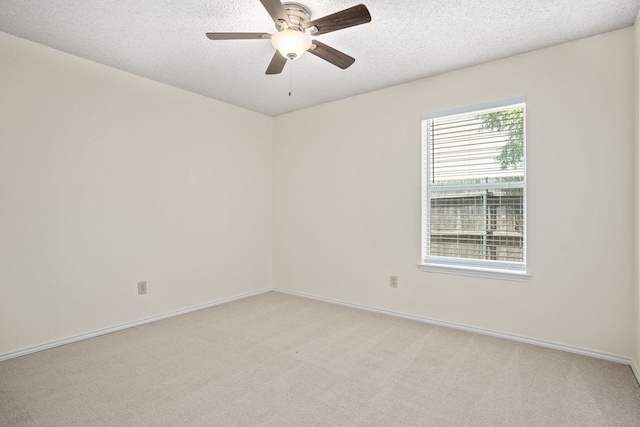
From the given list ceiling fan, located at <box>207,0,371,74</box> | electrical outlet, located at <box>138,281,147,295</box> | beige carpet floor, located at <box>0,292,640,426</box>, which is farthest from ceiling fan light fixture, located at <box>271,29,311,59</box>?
electrical outlet, located at <box>138,281,147,295</box>

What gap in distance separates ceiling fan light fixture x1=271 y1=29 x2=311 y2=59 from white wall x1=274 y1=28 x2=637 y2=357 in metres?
1.65

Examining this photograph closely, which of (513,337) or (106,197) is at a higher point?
(106,197)

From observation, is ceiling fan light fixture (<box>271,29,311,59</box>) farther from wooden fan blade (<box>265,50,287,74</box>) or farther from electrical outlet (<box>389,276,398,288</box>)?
electrical outlet (<box>389,276,398,288</box>)

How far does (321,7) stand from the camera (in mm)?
2166

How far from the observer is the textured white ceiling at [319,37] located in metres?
2.16

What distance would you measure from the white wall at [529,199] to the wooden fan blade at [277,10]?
1.86 m

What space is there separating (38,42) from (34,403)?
8.49 feet

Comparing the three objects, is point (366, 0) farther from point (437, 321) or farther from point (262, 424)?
point (437, 321)

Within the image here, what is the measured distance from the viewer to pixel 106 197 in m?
3.05

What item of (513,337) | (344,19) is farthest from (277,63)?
(513,337)

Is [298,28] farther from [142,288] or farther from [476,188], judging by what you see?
[142,288]

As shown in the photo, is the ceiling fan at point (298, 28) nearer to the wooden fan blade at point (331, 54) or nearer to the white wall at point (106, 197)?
the wooden fan blade at point (331, 54)

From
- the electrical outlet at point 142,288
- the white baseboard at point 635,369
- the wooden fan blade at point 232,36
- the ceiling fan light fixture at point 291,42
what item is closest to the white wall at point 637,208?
the white baseboard at point 635,369

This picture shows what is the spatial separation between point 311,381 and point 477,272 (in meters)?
1.78
